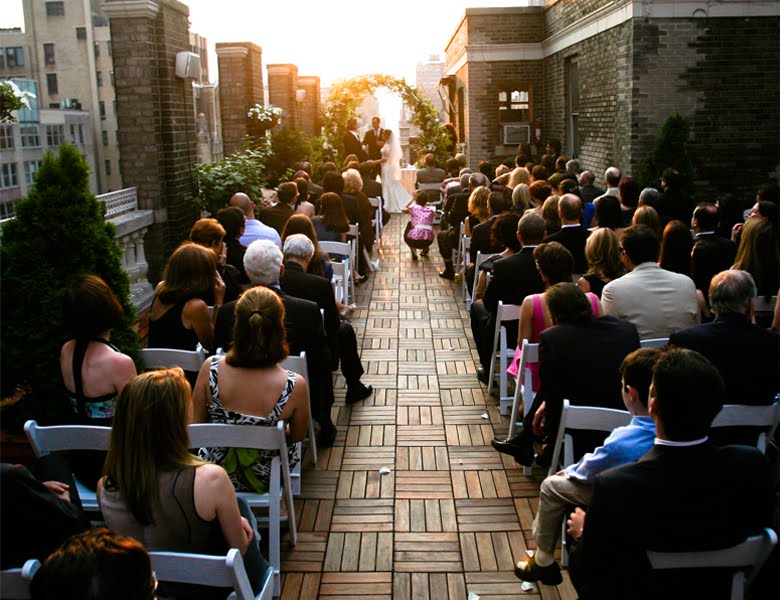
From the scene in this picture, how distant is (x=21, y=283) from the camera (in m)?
4.01

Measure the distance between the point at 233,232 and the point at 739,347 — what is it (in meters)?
4.17

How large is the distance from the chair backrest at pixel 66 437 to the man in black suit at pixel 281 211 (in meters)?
5.28

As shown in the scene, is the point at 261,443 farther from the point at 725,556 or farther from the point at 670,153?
the point at 670,153

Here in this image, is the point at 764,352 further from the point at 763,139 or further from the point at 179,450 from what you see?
the point at 763,139

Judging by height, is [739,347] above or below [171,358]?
above

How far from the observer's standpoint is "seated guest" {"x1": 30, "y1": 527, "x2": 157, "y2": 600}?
1873 mm

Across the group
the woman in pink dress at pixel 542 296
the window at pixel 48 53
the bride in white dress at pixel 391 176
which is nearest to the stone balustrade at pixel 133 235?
the woman in pink dress at pixel 542 296

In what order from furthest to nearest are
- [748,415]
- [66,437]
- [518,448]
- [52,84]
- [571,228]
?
[52,84] → [571,228] → [518,448] → [748,415] → [66,437]

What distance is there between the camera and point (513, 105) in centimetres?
1867

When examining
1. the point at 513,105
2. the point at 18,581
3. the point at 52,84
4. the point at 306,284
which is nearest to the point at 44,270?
the point at 306,284

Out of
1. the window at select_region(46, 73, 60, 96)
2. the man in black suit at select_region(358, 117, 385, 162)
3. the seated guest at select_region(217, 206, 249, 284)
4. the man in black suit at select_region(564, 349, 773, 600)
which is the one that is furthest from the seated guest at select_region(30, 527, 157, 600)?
the window at select_region(46, 73, 60, 96)

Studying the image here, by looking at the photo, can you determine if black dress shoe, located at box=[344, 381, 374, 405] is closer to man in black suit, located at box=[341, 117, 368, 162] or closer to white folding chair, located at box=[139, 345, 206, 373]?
white folding chair, located at box=[139, 345, 206, 373]

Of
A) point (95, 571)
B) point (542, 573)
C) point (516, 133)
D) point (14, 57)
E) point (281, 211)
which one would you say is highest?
point (14, 57)

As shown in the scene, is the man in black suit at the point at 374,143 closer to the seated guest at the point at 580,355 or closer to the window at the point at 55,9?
the seated guest at the point at 580,355
